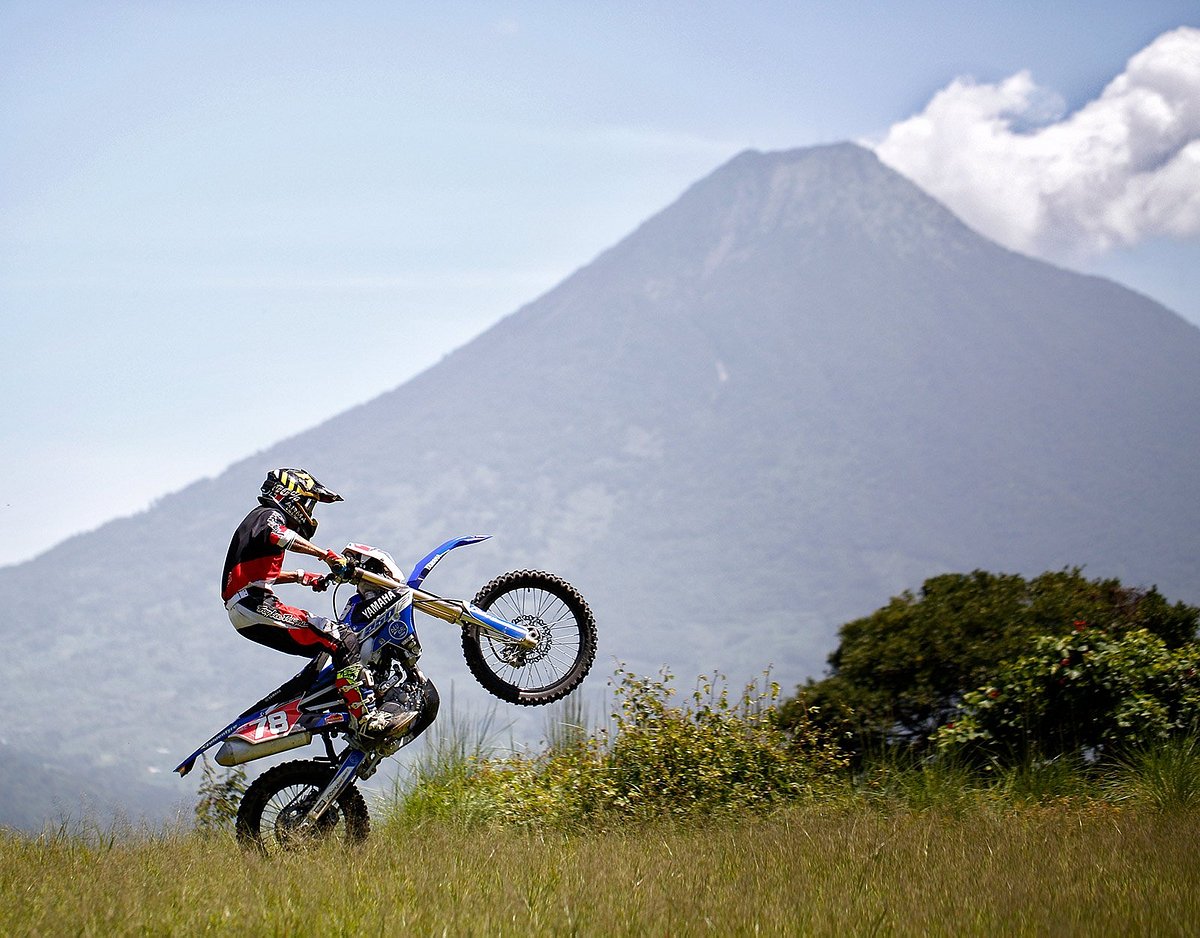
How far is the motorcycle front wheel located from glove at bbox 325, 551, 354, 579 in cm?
113

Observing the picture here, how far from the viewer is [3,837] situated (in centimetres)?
1127

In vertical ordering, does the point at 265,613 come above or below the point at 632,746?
above

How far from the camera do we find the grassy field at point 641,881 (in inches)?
303

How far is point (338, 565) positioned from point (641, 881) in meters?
3.43

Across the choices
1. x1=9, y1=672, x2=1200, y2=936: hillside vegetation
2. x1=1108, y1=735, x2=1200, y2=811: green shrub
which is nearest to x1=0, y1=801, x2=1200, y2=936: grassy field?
x1=9, y1=672, x2=1200, y2=936: hillside vegetation

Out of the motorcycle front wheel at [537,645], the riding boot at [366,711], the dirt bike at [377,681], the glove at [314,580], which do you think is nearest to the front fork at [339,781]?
the dirt bike at [377,681]

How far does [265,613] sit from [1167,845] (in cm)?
752

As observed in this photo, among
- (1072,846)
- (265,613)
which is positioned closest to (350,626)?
(265,613)

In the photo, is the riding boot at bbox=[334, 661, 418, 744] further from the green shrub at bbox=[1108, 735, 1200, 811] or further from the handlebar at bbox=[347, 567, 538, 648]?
the green shrub at bbox=[1108, 735, 1200, 811]

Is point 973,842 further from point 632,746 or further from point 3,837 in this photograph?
point 3,837

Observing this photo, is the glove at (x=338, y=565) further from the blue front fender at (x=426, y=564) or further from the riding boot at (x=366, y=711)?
the riding boot at (x=366, y=711)

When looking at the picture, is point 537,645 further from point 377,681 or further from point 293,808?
point 293,808

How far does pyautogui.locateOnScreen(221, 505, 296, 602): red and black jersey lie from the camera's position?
9.96 m

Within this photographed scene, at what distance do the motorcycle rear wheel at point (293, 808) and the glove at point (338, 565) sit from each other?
1508 millimetres
